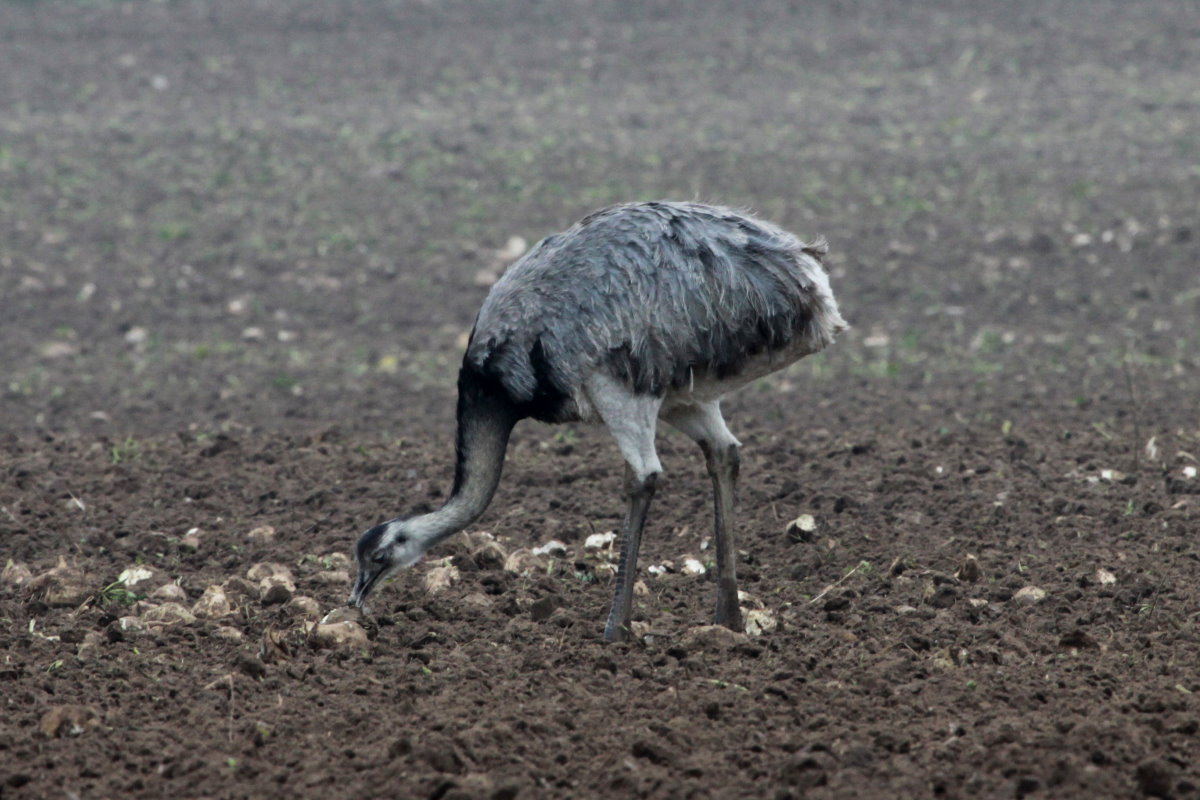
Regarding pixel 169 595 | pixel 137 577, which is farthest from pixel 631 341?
pixel 137 577

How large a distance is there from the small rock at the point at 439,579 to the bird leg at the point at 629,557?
857 mm

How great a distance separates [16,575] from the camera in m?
7.37

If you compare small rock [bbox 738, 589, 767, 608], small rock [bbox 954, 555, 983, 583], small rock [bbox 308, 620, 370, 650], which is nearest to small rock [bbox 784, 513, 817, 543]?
small rock [bbox 738, 589, 767, 608]

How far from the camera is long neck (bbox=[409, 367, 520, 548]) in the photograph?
659 cm

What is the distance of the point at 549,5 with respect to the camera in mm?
21312

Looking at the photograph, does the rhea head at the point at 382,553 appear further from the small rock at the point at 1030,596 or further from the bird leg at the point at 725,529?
the small rock at the point at 1030,596

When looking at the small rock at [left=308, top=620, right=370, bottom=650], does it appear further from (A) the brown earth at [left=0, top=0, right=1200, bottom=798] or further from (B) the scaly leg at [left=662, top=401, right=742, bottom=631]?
(B) the scaly leg at [left=662, top=401, right=742, bottom=631]

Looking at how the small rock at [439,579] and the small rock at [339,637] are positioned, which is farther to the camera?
the small rock at [439,579]

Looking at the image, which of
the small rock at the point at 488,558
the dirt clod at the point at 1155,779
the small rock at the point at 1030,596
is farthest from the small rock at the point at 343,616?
the dirt clod at the point at 1155,779

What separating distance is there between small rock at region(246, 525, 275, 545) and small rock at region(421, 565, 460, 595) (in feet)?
3.36

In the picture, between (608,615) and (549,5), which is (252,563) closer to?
(608,615)

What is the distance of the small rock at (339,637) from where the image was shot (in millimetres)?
6312

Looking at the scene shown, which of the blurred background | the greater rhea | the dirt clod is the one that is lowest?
the blurred background

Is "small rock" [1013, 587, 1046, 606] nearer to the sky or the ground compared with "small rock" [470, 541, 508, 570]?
nearer to the sky
